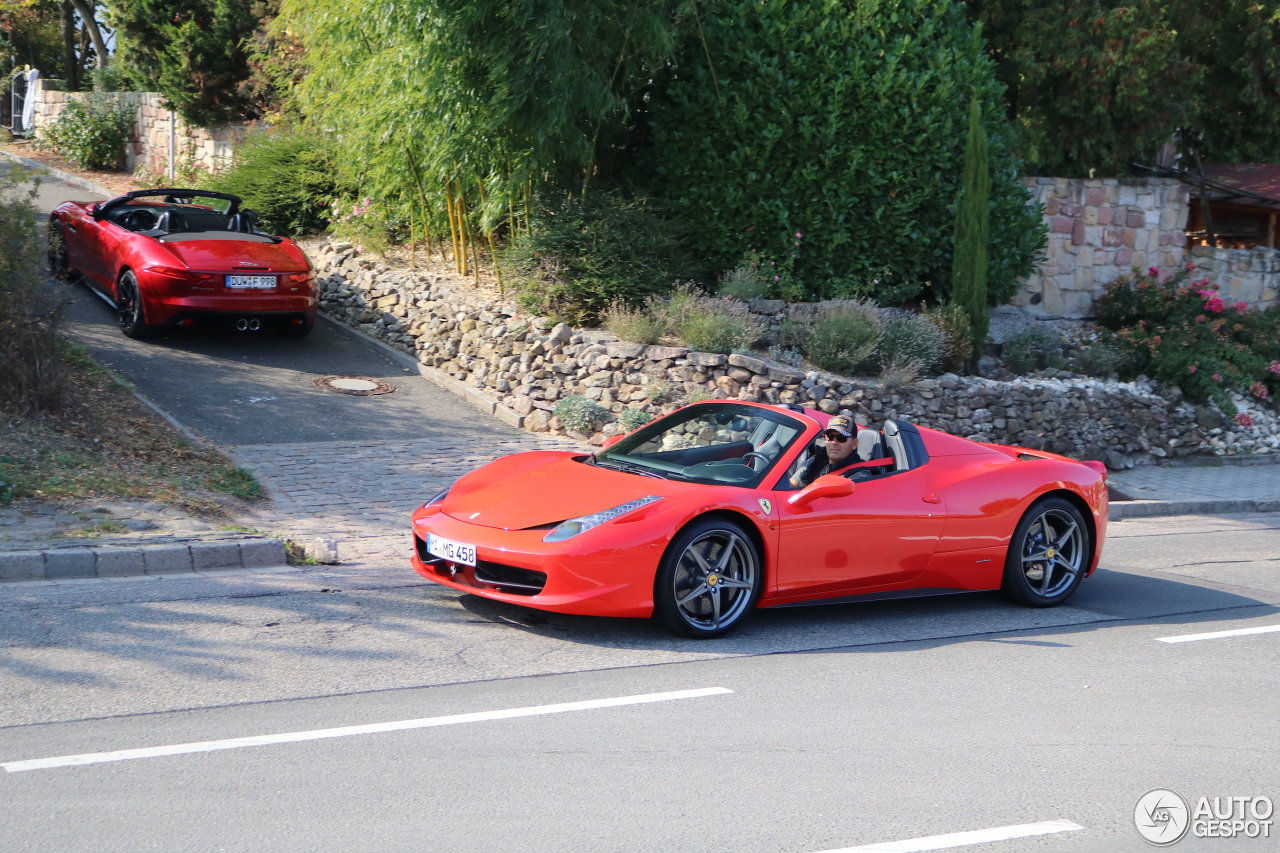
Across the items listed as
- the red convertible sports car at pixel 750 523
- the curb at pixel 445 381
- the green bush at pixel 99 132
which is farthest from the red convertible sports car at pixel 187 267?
the green bush at pixel 99 132

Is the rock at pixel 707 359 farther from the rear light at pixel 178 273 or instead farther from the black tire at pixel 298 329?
the rear light at pixel 178 273

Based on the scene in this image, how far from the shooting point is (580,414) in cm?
1219

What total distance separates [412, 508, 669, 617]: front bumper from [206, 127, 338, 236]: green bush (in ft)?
41.1

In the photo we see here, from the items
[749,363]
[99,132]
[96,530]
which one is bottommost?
[96,530]

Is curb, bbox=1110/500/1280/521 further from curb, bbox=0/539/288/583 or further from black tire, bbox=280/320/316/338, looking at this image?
black tire, bbox=280/320/316/338

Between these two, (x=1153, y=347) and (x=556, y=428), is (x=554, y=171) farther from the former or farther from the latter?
(x=1153, y=347)

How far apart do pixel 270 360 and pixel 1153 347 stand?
11.0 meters

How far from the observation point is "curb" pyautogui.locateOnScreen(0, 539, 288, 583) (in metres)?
7.06

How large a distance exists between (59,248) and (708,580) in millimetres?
12193

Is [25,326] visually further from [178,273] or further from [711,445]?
[711,445]

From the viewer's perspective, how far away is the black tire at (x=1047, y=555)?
7672 mm

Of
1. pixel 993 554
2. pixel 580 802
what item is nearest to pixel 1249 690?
pixel 993 554

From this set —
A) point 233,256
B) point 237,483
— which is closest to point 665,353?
point 237,483

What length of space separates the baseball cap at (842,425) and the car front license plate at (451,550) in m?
2.28
